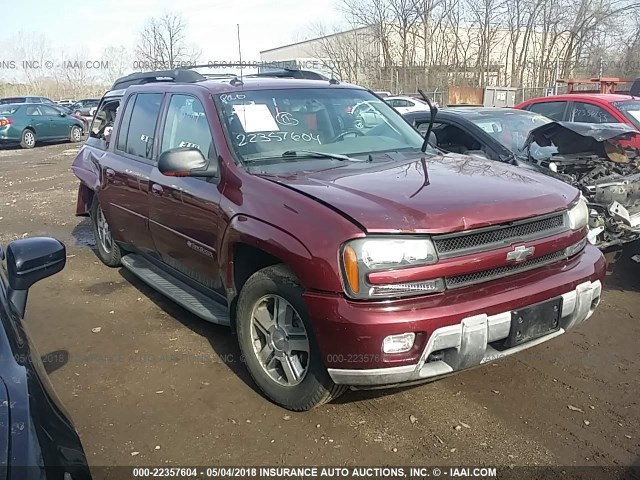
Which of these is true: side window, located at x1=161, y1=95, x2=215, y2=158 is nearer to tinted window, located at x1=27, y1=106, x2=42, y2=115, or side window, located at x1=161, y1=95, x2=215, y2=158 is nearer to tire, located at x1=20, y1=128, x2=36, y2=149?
tire, located at x1=20, y1=128, x2=36, y2=149

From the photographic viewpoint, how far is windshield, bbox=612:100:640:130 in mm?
8055

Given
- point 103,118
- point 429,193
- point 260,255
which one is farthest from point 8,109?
point 429,193

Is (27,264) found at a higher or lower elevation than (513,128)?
lower

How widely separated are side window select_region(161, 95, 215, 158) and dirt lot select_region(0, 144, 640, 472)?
1.44 meters

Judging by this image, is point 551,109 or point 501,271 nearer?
Answer: point 501,271

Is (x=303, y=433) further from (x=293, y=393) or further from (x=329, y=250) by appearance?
(x=329, y=250)

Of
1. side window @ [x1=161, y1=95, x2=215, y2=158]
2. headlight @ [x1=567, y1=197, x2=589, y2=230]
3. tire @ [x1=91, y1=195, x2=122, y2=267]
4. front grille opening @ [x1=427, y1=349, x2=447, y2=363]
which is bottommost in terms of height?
tire @ [x1=91, y1=195, x2=122, y2=267]

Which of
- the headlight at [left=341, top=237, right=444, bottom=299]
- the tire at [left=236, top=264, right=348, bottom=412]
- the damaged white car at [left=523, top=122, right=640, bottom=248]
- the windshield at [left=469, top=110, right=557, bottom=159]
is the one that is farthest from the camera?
the windshield at [left=469, top=110, right=557, bottom=159]

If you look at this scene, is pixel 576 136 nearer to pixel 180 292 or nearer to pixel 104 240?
pixel 180 292

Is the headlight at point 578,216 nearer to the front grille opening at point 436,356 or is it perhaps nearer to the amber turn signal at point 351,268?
the front grille opening at point 436,356

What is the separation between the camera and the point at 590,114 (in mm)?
8484

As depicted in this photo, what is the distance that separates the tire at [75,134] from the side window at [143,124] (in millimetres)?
19421

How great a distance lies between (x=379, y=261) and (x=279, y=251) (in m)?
0.59

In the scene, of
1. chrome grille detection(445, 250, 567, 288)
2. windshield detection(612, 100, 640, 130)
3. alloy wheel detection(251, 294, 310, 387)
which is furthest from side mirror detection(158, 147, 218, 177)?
windshield detection(612, 100, 640, 130)
